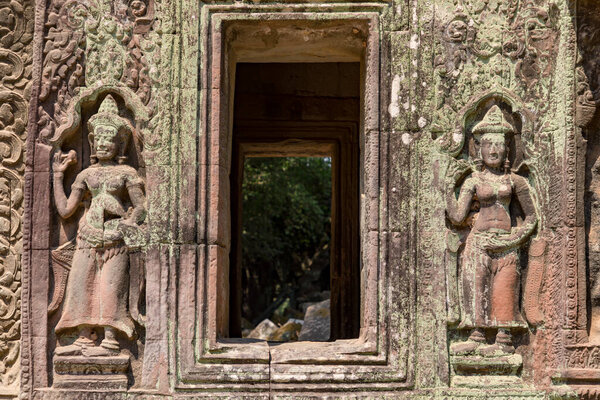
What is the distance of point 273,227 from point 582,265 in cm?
1301

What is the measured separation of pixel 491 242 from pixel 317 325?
5.27 m

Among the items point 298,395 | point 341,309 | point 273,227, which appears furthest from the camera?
point 273,227

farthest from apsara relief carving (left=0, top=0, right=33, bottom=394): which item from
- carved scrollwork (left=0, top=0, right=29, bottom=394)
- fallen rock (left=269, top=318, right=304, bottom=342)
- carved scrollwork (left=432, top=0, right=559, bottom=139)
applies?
fallen rock (left=269, top=318, right=304, bottom=342)

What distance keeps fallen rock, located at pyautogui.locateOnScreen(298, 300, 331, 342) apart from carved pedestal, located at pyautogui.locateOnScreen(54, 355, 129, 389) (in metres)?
4.58

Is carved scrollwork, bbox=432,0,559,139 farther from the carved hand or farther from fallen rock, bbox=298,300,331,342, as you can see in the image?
fallen rock, bbox=298,300,331,342

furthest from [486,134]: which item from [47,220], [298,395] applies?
[47,220]

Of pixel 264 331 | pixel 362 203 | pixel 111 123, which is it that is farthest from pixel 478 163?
pixel 264 331

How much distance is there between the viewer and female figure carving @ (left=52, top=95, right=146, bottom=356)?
5680 millimetres

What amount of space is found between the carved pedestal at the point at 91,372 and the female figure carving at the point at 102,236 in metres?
0.06

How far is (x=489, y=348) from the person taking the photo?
5633mm

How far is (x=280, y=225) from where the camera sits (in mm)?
18578

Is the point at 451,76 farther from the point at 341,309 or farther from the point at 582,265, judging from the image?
the point at 341,309

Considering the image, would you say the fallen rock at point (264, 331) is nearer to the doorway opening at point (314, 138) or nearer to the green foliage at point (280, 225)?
the doorway opening at point (314, 138)

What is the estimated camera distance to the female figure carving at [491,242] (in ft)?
18.5
